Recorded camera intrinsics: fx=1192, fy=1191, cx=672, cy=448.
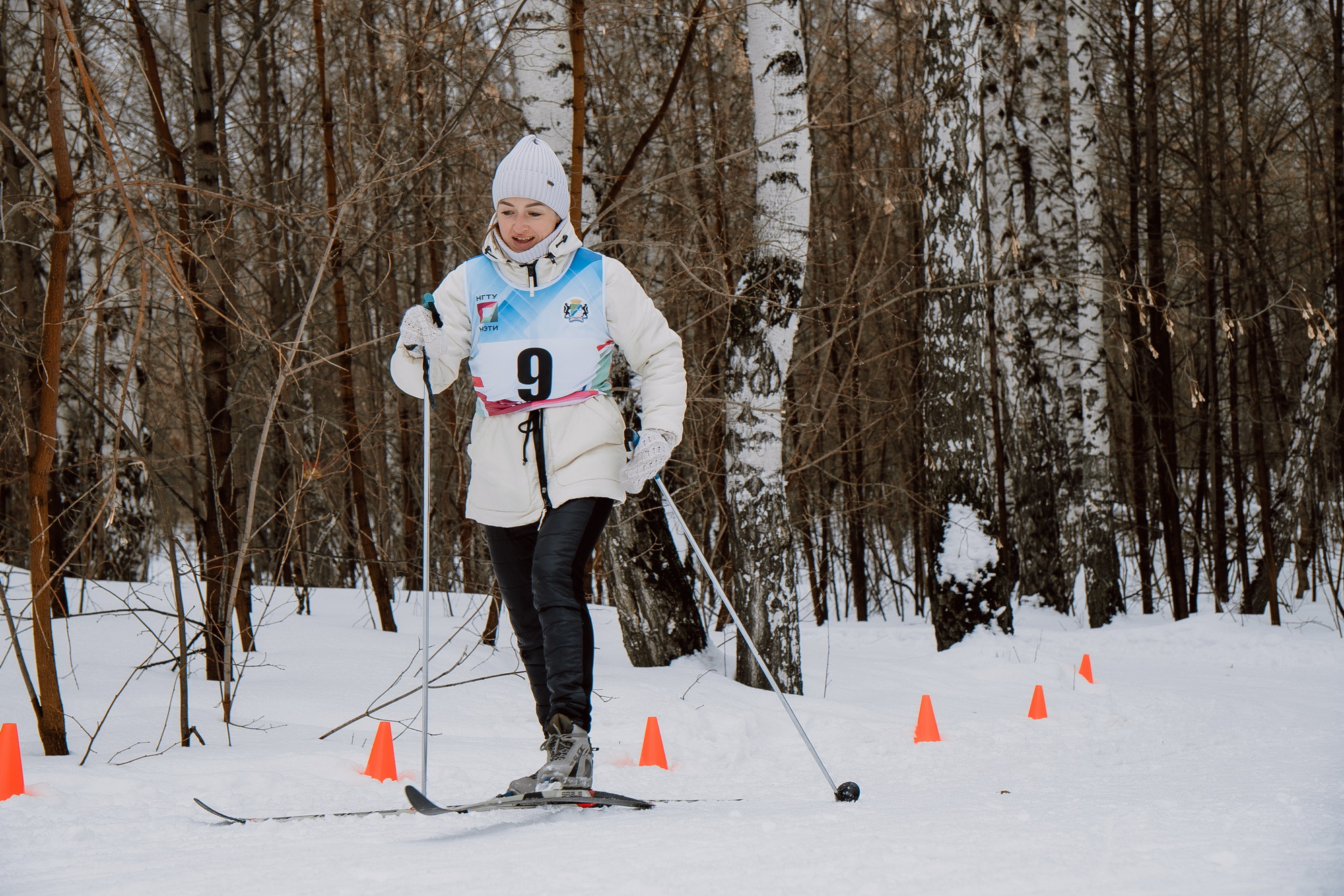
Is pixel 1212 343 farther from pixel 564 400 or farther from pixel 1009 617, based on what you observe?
pixel 564 400

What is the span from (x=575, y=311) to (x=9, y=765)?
232cm

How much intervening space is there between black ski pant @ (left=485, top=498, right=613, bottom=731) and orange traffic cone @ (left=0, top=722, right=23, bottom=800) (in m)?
1.61

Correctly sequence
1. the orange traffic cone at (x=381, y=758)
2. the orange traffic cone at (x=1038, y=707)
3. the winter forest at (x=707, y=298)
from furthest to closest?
1. the orange traffic cone at (x=1038, y=707)
2. the winter forest at (x=707, y=298)
3. the orange traffic cone at (x=381, y=758)

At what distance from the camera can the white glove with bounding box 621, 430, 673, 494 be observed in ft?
13.1

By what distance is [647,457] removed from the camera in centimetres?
398

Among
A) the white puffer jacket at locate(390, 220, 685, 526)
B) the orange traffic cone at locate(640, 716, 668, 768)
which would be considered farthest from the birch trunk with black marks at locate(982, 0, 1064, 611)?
the white puffer jacket at locate(390, 220, 685, 526)

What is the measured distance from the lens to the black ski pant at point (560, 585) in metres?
3.89

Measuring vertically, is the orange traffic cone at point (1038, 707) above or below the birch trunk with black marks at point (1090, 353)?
below

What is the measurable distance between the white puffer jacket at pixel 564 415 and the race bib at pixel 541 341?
0.04 metres

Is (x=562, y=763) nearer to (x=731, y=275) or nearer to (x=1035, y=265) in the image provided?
(x=731, y=275)

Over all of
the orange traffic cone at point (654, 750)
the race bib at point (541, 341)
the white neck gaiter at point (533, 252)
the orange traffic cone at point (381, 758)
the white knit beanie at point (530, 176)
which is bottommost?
the orange traffic cone at point (654, 750)

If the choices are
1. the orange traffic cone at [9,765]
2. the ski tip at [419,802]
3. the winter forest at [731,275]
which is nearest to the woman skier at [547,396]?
the ski tip at [419,802]

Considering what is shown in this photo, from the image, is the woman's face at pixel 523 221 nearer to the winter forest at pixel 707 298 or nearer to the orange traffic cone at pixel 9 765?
the winter forest at pixel 707 298

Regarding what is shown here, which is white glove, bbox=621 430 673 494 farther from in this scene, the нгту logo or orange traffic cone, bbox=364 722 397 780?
orange traffic cone, bbox=364 722 397 780
